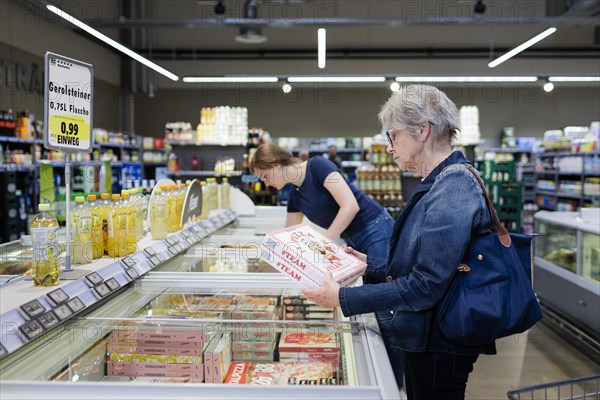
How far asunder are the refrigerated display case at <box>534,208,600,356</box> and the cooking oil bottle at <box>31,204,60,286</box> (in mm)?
4330

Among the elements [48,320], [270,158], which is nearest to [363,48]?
[270,158]

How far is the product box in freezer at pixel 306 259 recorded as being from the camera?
1816 millimetres

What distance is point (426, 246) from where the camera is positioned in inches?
61.2

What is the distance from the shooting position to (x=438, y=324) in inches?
64.9

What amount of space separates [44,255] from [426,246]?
1.21m

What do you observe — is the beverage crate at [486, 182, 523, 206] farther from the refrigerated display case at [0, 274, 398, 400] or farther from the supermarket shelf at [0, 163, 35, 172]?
the refrigerated display case at [0, 274, 398, 400]

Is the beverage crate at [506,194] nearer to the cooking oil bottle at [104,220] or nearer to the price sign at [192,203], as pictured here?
the price sign at [192,203]

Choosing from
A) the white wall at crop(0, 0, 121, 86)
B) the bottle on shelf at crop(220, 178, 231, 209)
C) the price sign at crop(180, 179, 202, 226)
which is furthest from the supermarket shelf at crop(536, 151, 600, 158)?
the white wall at crop(0, 0, 121, 86)

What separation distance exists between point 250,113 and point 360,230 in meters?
12.5

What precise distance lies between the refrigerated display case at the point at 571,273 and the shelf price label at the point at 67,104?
4.30 m

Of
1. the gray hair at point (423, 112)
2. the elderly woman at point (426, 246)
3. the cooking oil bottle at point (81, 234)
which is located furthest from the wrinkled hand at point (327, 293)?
the cooking oil bottle at point (81, 234)

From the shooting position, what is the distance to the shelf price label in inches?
77.0

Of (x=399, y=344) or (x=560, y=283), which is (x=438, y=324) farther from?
(x=560, y=283)

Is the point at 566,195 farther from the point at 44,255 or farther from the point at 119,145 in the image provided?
the point at 44,255
